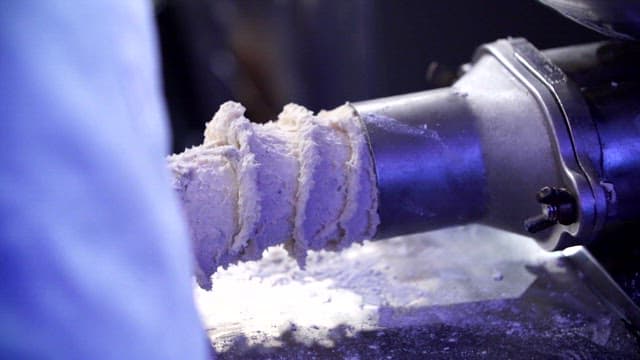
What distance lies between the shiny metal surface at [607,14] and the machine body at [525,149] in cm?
8

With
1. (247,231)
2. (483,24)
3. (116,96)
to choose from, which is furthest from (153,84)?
(483,24)

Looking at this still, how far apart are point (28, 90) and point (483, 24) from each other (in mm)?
804

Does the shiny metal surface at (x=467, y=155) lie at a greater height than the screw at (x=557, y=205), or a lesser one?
greater

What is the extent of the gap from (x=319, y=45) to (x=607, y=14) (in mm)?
928

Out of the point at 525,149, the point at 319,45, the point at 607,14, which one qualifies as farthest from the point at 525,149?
the point at 319,45

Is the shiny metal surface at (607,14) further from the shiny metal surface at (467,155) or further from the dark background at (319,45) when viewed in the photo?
the dark background at (319,45)

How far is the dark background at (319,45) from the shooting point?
37.4 inches

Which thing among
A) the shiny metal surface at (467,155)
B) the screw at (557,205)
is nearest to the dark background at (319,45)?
the shiny metal surface at (467,155)

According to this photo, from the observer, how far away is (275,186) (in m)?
0.59

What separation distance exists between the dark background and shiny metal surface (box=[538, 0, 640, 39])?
25 centimetres

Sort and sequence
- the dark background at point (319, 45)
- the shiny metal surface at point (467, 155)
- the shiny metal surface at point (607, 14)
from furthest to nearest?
the dark background at point (319, 45)
the shiny metal surface at point (467, 155)
the shiny metal surface at point (607, 14)

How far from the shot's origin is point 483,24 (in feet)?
Answer: 3.16

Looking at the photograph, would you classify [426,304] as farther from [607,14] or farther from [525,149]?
[607,14]

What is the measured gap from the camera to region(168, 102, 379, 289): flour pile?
1.89 feet
